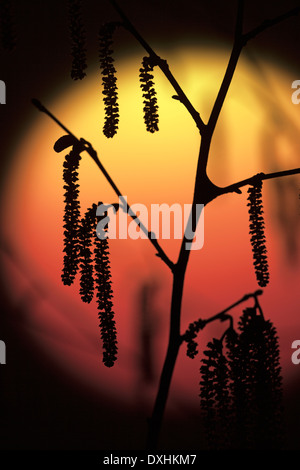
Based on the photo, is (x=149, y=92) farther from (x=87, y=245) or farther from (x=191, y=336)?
(x=191, y=336)

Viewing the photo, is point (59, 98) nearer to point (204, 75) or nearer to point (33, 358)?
point (204, 75)

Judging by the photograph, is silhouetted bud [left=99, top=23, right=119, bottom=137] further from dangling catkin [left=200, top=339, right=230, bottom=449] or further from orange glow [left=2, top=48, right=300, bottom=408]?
orange glow [left=2, top=48, right=300, bottom=408]

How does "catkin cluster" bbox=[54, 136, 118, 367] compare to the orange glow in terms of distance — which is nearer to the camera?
"catkin cluster" bbox=[54, 136, 118, 367]

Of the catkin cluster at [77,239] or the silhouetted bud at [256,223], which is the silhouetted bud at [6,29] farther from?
the silhouetted bud at [256,223]

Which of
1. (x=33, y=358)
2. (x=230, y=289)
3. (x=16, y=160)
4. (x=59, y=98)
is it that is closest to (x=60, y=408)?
(x=33, y=358)

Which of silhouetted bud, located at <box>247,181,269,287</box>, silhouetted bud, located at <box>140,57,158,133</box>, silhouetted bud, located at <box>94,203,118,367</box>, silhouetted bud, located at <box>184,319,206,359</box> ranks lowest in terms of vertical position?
silhouetted bud, located at <box>184,319,206,359</box>

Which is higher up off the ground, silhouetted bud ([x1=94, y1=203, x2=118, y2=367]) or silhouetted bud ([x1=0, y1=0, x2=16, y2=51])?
silhouetted bud ([x1=0, y1=0, x2=16, y2=51])

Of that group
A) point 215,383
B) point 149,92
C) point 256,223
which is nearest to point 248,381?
point 215,383

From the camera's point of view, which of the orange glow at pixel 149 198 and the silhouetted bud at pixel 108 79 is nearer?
the silhouetted bud at pixel 108 79

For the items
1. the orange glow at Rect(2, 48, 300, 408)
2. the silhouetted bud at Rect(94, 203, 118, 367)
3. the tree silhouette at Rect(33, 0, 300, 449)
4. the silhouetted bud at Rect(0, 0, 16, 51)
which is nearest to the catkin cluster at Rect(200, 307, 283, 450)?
the tree silhouette at Rect(33, 0, 300, 449)


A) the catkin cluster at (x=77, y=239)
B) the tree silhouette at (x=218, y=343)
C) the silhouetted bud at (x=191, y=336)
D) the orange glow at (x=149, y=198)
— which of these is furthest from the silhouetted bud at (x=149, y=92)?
the orange glow at (x=149, y=198)

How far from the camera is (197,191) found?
0.65 m
